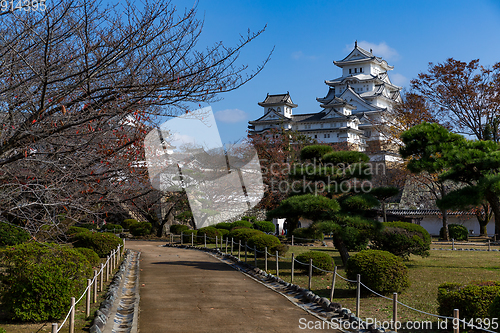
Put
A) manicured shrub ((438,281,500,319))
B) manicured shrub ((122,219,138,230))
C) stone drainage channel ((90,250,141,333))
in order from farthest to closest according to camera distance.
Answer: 1. manicured shrub ((122,219,138,230))
2. stone drainage channel ((90,250,141,333))
3. manicured shrub ((438,281,500,319))

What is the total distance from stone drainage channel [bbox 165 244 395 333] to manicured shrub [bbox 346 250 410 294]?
4.19 feet

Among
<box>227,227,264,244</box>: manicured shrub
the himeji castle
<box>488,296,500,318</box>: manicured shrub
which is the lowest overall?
<box>488,296,500,318</box>: manicured shrub

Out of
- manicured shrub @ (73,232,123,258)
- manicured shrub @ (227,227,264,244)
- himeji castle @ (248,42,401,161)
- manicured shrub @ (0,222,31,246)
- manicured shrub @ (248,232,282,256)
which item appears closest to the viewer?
manicured shrub @ (0,222,31,246)

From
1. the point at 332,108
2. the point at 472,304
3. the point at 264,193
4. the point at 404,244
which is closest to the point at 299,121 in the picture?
the point at 332,108

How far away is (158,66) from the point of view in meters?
6.34

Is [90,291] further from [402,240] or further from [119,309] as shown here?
[402,240]

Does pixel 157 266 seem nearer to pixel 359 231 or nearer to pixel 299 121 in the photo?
pixel 359 231

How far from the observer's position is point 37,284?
7.71 meters

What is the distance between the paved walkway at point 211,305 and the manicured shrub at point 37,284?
1456mm

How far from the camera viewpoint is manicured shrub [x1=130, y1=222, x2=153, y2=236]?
34.3 m

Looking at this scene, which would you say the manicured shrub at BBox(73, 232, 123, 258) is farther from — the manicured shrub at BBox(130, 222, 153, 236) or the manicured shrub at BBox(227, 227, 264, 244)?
the manicured shrub at BBox(130, 222, 153, 236)

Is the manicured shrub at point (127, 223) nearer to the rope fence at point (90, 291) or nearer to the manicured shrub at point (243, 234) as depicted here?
the manicured shrub at point (243, 234)

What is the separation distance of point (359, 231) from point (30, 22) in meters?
11.5

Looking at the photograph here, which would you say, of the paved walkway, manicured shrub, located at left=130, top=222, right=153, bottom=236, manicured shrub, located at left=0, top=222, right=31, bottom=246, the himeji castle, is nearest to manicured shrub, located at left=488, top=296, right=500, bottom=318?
the paved walkway
